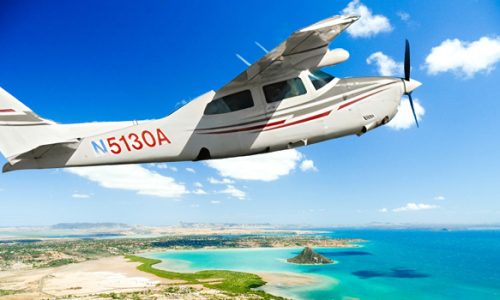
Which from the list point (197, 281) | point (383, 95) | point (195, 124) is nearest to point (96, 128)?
point (195, 124)

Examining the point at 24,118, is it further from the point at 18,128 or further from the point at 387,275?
the point at 387,275

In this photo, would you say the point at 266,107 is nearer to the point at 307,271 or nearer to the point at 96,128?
the point at 96,128

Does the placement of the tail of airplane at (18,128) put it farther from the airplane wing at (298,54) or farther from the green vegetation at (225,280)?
the green vegetation at (225,280)

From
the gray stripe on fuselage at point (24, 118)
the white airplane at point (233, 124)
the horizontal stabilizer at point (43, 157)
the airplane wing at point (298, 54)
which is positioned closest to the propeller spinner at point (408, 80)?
the white airplane at point (233, 124)

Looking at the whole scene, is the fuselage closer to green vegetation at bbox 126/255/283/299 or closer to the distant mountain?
green vegetation at bbox 126/255/283/299

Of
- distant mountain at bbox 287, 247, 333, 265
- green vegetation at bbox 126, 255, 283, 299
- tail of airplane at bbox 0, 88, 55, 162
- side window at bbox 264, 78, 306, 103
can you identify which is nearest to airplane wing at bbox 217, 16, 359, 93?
side window at bbox 264, 78, 306, 103
